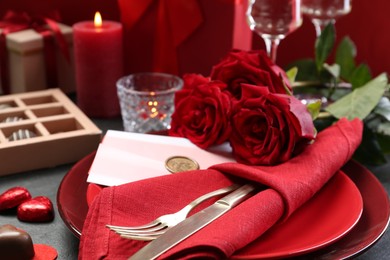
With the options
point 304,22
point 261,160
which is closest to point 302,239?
point 261,160

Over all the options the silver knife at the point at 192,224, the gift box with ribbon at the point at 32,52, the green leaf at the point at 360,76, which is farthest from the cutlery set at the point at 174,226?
the gift box with ribbon at the point at 32,52

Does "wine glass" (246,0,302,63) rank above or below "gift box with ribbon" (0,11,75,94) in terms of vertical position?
above

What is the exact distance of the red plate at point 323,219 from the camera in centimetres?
49

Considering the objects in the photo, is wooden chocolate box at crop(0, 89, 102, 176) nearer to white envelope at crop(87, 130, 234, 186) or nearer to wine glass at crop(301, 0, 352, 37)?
white envelope at crop(87, 130, 234, 186)

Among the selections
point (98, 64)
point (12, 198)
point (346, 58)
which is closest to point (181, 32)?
point (98, 64)

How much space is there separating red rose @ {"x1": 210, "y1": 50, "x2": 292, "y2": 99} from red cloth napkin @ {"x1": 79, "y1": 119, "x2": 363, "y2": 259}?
78 millimetres

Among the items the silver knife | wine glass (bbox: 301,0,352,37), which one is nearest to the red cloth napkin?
the silver knife

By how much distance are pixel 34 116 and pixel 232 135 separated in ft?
0.86

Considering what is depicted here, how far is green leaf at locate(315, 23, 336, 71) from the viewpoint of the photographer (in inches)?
32.7

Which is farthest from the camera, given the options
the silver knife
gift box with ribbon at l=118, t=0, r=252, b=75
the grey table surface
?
gift box with ribbon at l=118, t=0, r=252, b=75

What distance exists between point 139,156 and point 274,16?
0.27m

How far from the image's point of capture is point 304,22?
3.54 ft

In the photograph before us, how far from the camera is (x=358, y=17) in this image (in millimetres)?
1025

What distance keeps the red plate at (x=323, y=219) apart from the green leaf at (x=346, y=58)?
9.7 inches
